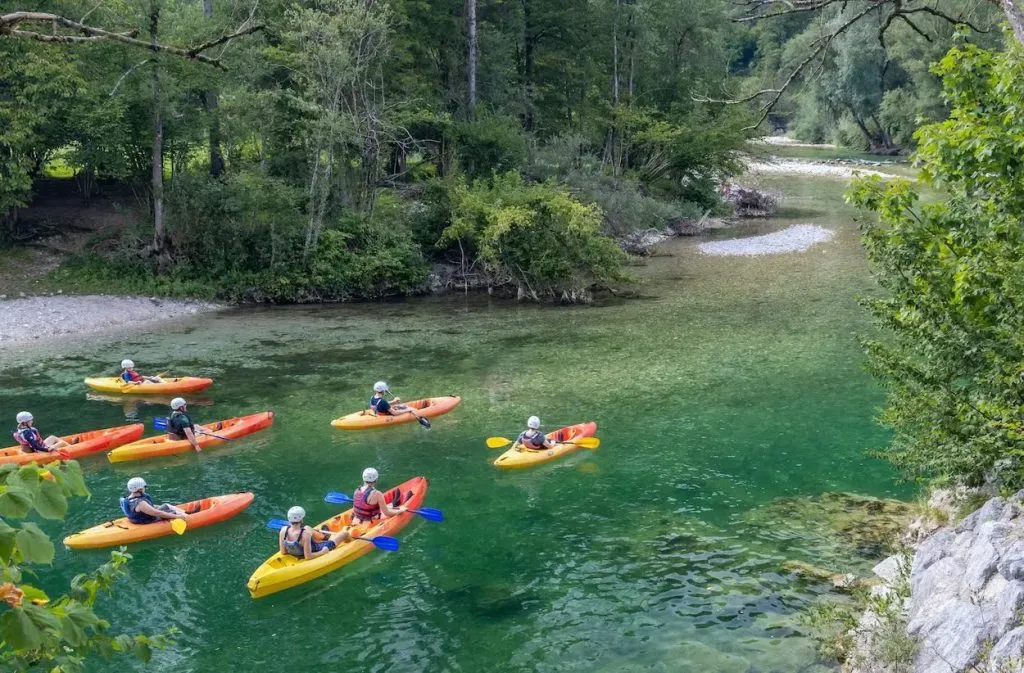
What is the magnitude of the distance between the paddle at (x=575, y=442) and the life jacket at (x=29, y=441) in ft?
26.4

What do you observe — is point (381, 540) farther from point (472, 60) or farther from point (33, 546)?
point (472, 60)

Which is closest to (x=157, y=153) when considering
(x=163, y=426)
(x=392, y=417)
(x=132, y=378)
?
(x=132, y=378)

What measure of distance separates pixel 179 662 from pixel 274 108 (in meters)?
22.0

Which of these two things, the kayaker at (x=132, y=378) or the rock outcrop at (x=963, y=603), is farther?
the kayaker at (x=132, y=378)

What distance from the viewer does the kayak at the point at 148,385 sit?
18.5 m

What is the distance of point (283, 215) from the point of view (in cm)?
2753

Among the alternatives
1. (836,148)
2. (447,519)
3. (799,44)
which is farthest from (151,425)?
(836,148)

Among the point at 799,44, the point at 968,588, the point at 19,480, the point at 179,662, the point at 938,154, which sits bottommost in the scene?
the point at 179,662

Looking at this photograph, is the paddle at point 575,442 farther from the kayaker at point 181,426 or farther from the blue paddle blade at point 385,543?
the kayaker at point 181,426

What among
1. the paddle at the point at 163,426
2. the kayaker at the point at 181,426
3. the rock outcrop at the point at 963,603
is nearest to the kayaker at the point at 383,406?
the paddle at the point at 163,426

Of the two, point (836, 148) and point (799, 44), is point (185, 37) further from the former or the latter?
point (836, 148)

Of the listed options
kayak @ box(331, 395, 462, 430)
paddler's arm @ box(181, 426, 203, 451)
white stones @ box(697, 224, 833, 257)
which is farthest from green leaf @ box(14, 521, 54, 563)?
white stones @ box(697, 224, 833, 257)

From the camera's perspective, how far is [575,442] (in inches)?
599

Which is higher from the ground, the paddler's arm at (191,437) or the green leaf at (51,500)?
the green leaf at (51,500)
